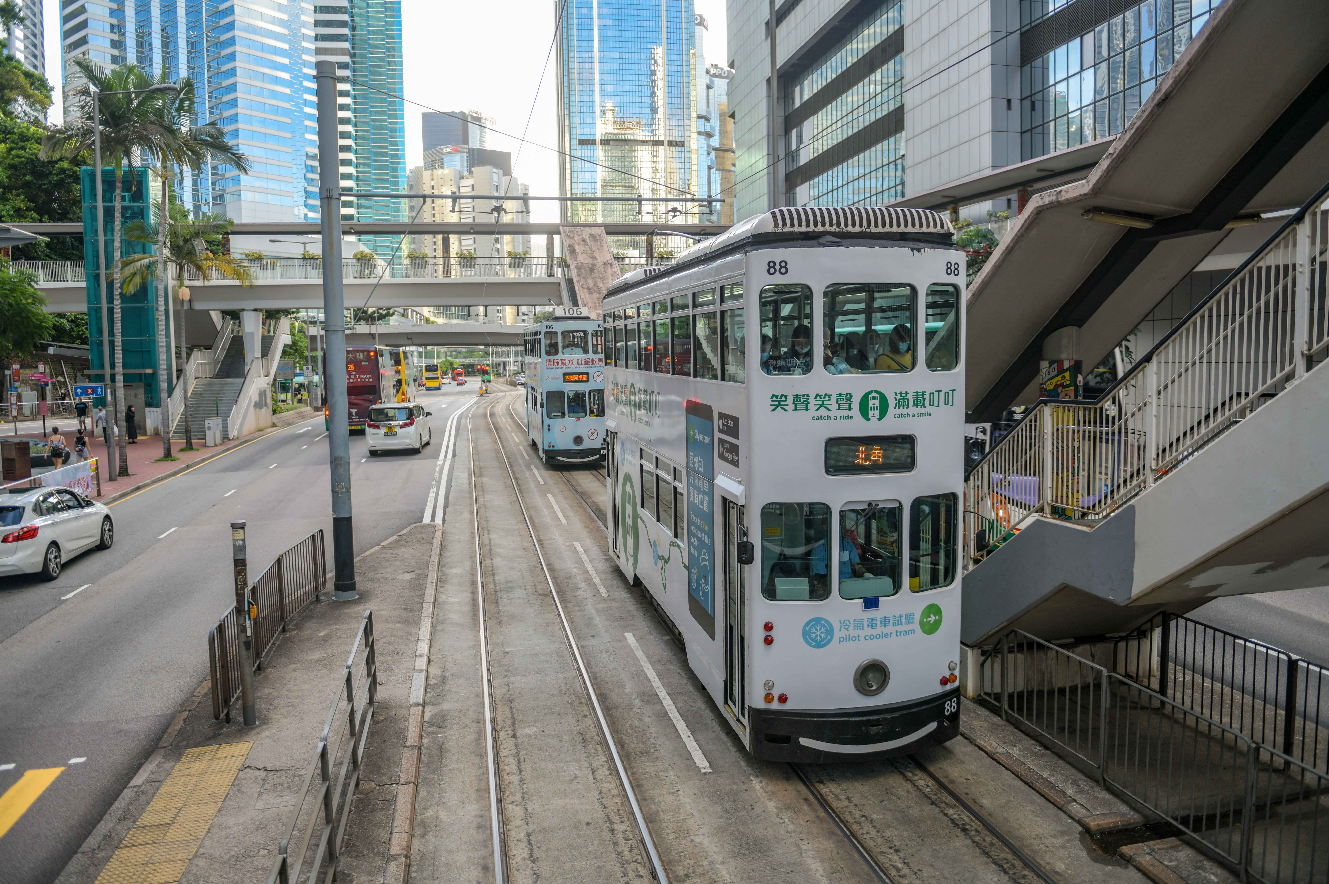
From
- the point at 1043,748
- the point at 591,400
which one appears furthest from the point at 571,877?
the point at 591,400

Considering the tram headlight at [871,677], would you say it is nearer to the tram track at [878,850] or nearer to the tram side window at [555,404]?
the tram track at [878,850]

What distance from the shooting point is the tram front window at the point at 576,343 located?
2944cm

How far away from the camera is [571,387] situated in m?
29.8

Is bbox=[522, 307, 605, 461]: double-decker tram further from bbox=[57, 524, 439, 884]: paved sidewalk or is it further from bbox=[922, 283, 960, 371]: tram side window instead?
bbox=[922, 283, 960, 371]: tram side window

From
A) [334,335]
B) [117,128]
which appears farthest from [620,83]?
[334,335]

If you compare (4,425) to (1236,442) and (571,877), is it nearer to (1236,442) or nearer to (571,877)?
(571,877)

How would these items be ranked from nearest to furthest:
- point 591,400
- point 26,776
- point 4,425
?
point 26,776
point 591,400
point 4,425

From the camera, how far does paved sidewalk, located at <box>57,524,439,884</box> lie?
270 inches

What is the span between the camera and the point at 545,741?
9.20m

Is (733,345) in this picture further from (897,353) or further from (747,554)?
(747,554)

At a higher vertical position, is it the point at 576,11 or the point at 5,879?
the point at 576,11

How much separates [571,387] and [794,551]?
22.4 m

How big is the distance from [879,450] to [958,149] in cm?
3542

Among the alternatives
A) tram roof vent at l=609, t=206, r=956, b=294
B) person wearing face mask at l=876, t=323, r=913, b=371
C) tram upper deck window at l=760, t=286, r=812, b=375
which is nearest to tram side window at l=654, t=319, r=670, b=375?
tram roof vent at l=609, t=206, r=956, b=294
